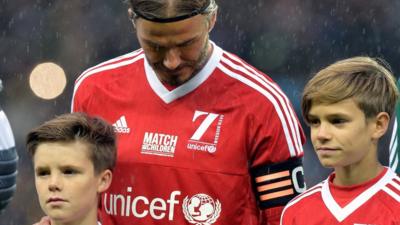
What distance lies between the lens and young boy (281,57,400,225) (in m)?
4.36

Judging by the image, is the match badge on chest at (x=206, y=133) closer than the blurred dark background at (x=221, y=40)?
Yes

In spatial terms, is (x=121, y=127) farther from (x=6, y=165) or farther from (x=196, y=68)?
(x=6, y=165)

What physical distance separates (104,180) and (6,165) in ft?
3.69

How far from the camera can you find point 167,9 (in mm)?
4477

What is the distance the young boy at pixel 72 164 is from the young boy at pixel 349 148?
715 mm

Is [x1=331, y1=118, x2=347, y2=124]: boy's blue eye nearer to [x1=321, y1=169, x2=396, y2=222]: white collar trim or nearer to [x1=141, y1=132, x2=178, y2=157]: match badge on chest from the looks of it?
[x1=321, y1=169, x2=396, y2=222]: white collar trim

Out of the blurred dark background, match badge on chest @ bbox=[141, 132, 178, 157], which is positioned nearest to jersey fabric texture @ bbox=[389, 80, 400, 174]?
match badge on chest @ bbox=[141, 132, 178, 157]

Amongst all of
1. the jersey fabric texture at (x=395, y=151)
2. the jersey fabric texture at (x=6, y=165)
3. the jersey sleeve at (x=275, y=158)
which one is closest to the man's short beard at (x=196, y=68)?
the jersey sleeve at (x=275, y=158)

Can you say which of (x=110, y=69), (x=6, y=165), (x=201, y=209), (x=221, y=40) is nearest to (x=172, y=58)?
(x=110, y=69)

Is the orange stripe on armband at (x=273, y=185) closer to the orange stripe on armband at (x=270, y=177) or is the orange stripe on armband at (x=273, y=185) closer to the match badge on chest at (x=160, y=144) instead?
the orange stripe on armband at (x=270, y=177)

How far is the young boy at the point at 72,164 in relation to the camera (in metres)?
4.40

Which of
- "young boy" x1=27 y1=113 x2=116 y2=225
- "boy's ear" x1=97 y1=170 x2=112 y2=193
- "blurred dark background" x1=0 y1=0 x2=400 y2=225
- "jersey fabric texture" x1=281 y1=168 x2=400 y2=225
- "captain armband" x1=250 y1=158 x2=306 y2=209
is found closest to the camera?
"jersey fabric texture" x1=281 y1=168 x2=400 y2=225

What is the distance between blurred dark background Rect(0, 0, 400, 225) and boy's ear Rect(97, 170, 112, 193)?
4433 mm

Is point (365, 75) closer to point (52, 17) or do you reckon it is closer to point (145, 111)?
point (145, 111)
